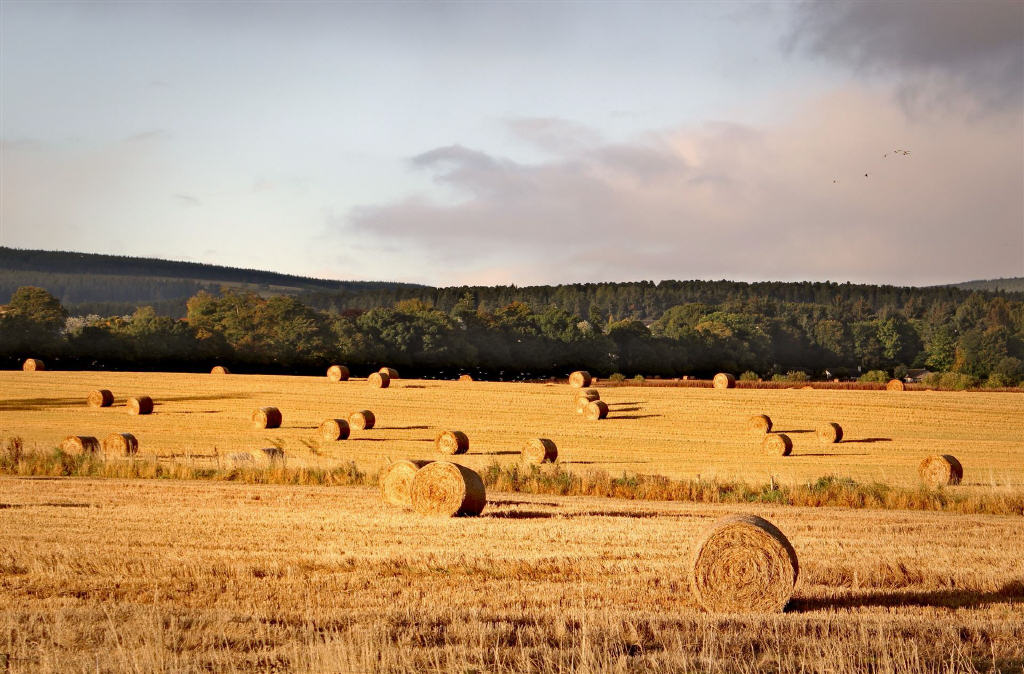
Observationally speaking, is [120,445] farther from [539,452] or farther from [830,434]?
[830,434]

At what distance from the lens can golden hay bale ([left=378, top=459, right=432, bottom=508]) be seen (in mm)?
20422

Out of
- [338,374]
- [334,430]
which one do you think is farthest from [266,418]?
[338,374]

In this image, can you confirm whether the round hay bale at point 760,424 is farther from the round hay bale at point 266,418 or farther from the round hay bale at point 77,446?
the round hay bale at point 77,446

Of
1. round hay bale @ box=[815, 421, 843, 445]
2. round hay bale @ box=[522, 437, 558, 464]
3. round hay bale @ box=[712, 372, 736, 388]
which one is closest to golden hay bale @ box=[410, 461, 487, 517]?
round hay bale @ box=[522, 437, 558, 464]

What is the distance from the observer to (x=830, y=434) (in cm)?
4041

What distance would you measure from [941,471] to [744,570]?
1804 cm

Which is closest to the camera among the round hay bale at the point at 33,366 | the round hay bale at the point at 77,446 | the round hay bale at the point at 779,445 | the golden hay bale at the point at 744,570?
the golden hay bale at the point at 744,570

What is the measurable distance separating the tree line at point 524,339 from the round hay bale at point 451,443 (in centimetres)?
4124

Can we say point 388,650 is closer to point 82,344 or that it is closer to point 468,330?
point 82,344

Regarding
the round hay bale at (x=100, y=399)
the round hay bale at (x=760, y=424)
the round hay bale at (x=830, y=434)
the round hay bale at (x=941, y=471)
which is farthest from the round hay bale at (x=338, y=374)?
the round hay bale at (x=941, y=471)

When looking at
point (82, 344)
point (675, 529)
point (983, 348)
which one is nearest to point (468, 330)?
point (82, 344)

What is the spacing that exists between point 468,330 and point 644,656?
88375mm

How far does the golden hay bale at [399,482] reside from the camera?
67.0 ft

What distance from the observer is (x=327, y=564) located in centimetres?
1435
